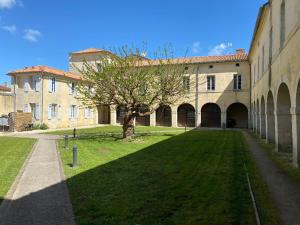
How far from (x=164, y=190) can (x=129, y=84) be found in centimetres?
1198

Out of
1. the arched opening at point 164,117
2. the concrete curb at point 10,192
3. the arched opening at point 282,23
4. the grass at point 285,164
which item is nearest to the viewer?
the concrete curb at point 10,192

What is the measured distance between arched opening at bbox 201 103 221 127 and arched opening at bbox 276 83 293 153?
23.3 m

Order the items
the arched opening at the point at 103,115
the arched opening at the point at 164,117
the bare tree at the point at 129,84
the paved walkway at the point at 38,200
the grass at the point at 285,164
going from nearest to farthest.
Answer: the paved walkway at the point at 38,200
the grass at the point at 285,164
the bare tree at the point at 129,84
the arched opening at the point at 164,117
the arched opening at the point at 103,115

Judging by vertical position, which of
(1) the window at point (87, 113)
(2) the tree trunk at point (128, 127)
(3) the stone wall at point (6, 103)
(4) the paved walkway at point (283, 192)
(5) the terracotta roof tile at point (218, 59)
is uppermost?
(5) the terracotta roof tile at point (218, 59)

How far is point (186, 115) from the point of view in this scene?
37656mm

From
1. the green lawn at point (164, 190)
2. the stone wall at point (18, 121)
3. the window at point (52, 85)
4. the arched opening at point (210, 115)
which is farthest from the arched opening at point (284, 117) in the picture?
the window at point (52, 85)

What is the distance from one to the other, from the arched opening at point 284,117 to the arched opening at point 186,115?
23.9m

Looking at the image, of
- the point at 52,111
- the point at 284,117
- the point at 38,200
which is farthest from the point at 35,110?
the point at 38,200

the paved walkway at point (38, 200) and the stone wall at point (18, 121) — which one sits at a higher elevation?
the stone wall at point (18, 121)

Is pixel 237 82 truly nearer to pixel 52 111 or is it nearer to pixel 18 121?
pixel 52 111

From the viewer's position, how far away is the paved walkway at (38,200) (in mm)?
5508

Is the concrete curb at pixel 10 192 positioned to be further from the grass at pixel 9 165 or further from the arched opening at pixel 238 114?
the arched opening at pixel 238 114

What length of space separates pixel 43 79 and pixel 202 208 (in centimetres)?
2757

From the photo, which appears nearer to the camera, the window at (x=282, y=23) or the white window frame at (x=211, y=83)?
the window at (x=282, y=23)
